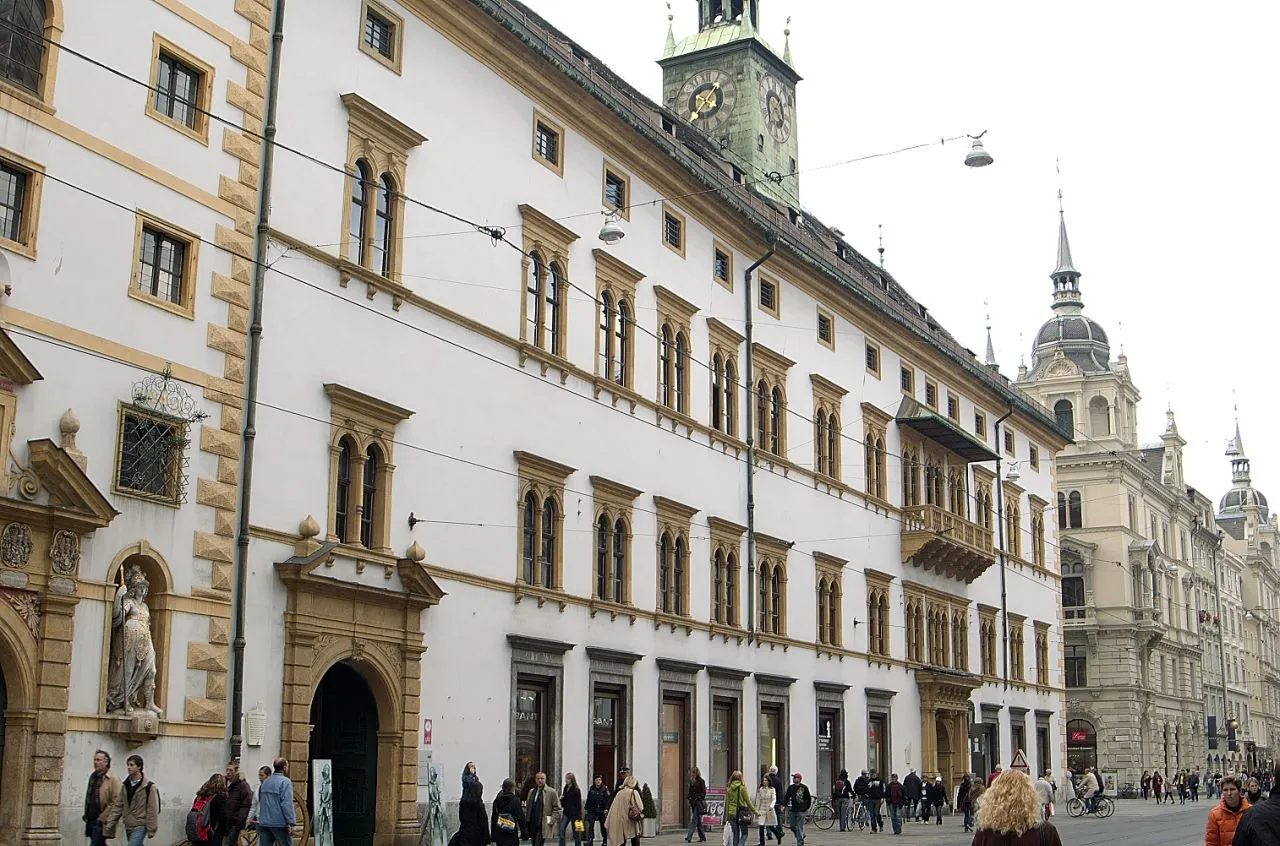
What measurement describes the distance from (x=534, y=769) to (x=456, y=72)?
13.8m

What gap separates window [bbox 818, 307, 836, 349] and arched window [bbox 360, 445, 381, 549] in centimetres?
2043

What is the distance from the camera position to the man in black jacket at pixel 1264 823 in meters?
8.94

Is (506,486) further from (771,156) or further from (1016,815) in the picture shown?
(771,156)

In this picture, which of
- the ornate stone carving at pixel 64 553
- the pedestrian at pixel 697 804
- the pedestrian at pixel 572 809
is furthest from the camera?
the pedestrian at pixel 697 804

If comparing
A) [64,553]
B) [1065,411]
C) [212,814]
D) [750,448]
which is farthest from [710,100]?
[1065,411]

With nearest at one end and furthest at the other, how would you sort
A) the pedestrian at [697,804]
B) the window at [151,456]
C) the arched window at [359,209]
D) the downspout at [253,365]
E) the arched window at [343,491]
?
the window at [151,456] < the downspout at [253,365] < the arched window at [343,491] < the arched window at [359,209] < the pedestrian at [697,804]

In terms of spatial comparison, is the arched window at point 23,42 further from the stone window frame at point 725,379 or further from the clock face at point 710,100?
the clock face at point 710,100

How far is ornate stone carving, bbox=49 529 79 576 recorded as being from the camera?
2016 cm

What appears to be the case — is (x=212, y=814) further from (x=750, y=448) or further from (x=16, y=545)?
(x=750, y=448)

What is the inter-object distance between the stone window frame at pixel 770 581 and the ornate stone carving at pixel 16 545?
73.4 feet

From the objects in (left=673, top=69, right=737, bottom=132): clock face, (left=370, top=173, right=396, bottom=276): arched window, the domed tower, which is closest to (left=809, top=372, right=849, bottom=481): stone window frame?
(left=673, top=69, right=737, bottom=132): clock face

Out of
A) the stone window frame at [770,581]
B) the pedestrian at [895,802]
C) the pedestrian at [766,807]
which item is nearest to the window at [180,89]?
the pedestrian at [766,807]

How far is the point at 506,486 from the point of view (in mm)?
29984

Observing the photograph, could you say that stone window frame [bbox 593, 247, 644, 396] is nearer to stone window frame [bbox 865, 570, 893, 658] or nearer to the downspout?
the downspout
